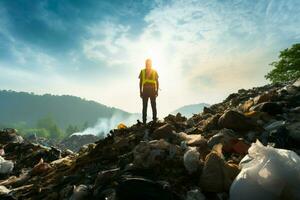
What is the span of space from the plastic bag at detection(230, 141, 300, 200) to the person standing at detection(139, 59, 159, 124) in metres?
6.24

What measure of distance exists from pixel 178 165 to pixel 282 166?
1.86 meters

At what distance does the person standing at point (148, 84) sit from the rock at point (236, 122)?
12.3 feet

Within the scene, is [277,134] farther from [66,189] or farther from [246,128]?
[66,189]

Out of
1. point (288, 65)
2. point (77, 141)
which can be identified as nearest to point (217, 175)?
point (288, 65)

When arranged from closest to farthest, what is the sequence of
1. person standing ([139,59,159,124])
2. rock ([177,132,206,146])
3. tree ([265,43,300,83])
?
rock ([177,132,206,146]) → person standing ([139,59,159,124]) → tree ([265,43,300,83])

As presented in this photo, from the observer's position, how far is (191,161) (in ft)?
15.0

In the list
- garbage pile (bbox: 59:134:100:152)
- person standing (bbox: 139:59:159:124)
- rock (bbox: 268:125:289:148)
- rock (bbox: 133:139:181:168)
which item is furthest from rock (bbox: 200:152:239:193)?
garbage pile (bbox: 59:134:100:152)

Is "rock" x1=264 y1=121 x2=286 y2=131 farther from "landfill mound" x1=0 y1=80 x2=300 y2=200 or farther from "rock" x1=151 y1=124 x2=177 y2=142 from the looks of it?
"rock" x1=151 y1=124 x2=177 y2=142

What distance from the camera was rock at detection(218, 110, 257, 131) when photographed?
5.89m

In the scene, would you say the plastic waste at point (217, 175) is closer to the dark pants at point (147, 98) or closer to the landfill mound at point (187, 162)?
the landfill mound at point (187, 162)

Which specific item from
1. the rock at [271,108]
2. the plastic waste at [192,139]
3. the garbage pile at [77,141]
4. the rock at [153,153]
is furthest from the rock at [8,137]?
the garbage pile at [77,141]

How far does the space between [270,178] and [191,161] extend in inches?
57.3

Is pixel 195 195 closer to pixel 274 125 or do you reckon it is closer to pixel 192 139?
pixel 192 139

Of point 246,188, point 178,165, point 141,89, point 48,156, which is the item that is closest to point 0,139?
point 48,156
